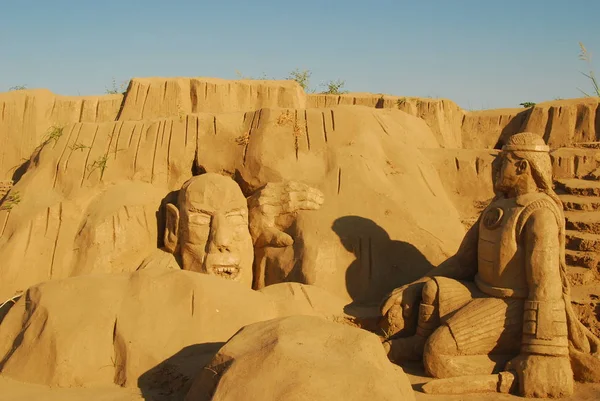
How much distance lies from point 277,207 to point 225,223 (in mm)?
705

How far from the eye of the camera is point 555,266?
5746mm

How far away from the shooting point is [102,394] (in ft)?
A: 18.0

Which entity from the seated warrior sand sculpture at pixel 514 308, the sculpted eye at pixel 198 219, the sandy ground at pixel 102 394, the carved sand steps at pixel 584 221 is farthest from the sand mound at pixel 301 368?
the carved sand steps at pixel 584 221

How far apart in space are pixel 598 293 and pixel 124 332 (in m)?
4.55

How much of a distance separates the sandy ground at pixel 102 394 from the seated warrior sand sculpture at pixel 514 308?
0.10 meters

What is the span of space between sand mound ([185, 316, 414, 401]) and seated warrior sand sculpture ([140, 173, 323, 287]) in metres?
2.87

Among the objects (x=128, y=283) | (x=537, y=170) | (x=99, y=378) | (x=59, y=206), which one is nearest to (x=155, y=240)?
(x=59, y=206)

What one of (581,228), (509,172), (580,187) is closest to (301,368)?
(509,172)

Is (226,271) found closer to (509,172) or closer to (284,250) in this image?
(284,250)

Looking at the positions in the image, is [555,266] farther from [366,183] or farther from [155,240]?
[155,240]

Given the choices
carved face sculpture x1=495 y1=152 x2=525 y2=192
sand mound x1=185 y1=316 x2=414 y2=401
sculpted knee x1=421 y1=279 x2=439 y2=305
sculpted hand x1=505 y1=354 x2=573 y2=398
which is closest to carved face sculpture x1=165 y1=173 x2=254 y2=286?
sculpted knee x1=421 y1=279 x2=439 y2=305

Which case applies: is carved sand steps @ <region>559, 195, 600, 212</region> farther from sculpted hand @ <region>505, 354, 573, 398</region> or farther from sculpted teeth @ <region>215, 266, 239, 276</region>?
sculpted teeth @ <region>215, 266, 239, 276</region>

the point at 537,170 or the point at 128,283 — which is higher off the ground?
the point at 537,170

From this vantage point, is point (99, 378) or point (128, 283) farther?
point (128, 283)
